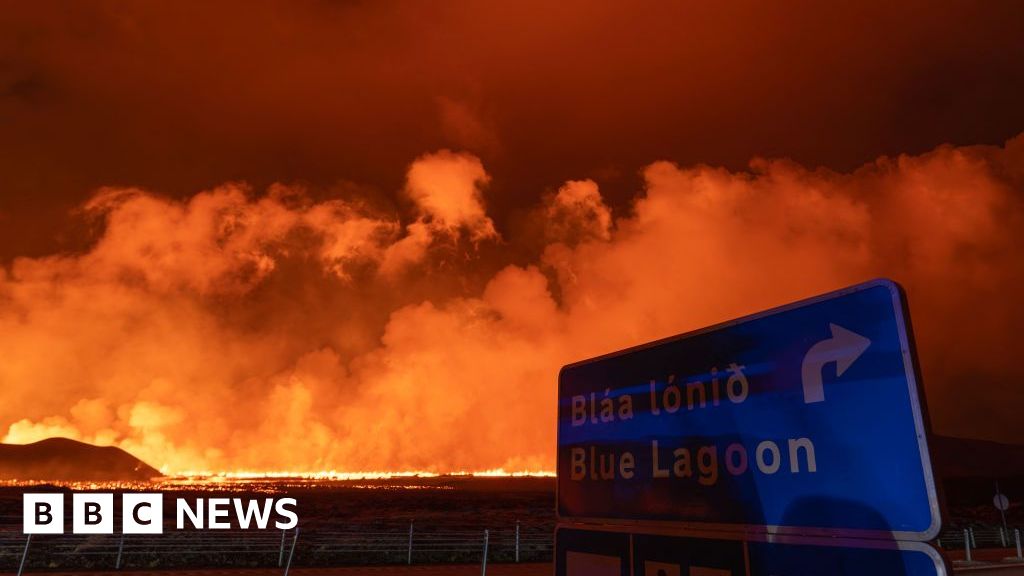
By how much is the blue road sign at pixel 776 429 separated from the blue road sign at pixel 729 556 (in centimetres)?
4

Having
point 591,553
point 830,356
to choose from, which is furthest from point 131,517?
point 830,356

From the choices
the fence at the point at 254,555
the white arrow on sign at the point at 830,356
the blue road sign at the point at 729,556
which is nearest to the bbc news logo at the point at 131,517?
the fence at the point at 254,555

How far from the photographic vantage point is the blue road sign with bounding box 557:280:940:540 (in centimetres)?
164

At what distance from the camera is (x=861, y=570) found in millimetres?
1680

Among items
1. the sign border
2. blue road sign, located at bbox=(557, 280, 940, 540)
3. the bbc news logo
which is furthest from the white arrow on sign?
the bbc news logo

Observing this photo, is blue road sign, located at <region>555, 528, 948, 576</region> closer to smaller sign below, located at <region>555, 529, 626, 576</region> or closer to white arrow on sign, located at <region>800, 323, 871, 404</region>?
smaller sign below, located at <region>555, 529, 626, 576</region>

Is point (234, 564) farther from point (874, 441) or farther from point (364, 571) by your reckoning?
point (874, 441)

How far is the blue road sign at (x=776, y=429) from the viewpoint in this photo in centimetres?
164

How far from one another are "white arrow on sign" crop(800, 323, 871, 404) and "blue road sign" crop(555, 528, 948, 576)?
415 millimetres

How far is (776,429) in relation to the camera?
1965mm

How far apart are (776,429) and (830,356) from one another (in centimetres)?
29

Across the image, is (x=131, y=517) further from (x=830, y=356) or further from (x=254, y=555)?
(x=830, y=356)

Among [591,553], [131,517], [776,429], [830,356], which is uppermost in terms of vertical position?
[830,356]

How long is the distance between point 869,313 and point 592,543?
1.58m
